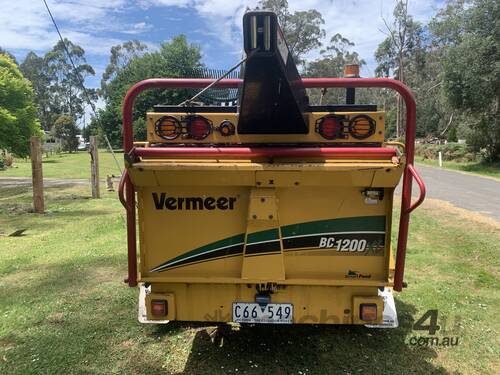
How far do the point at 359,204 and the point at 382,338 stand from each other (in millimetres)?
1607

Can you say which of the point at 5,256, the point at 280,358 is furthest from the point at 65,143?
the point at 280,358

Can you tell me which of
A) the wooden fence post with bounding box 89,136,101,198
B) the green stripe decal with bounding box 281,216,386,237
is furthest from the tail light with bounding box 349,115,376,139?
the wooden fence post with bounding box 89,136,101,198

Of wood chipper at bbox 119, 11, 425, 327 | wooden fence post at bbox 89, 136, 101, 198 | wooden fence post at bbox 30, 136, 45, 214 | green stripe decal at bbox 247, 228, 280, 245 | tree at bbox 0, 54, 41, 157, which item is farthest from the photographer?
tree at bbox 0, 54, 41, 157

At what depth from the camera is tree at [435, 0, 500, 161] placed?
2162 centimetres

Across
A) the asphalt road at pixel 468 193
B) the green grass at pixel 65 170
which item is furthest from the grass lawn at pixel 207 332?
the green grass at pixel 65 170

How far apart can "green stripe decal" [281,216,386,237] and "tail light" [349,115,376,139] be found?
0.70 m

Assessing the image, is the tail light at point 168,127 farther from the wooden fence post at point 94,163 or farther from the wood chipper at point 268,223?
the wooden fence post at point 94,163

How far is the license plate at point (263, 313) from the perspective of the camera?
3.24 meters

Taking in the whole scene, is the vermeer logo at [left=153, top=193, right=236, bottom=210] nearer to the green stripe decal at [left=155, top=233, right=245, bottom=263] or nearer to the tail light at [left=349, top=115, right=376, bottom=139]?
the green stripe decal at [left=155, top=233, right=245, bottom=263]

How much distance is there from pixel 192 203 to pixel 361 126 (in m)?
1.44

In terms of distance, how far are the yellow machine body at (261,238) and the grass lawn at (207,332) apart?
62 cm

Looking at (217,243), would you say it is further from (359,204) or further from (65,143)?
(65,143)

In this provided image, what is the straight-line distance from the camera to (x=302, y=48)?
173 ft

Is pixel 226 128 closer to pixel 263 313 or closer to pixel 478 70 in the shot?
pixel 263 313
